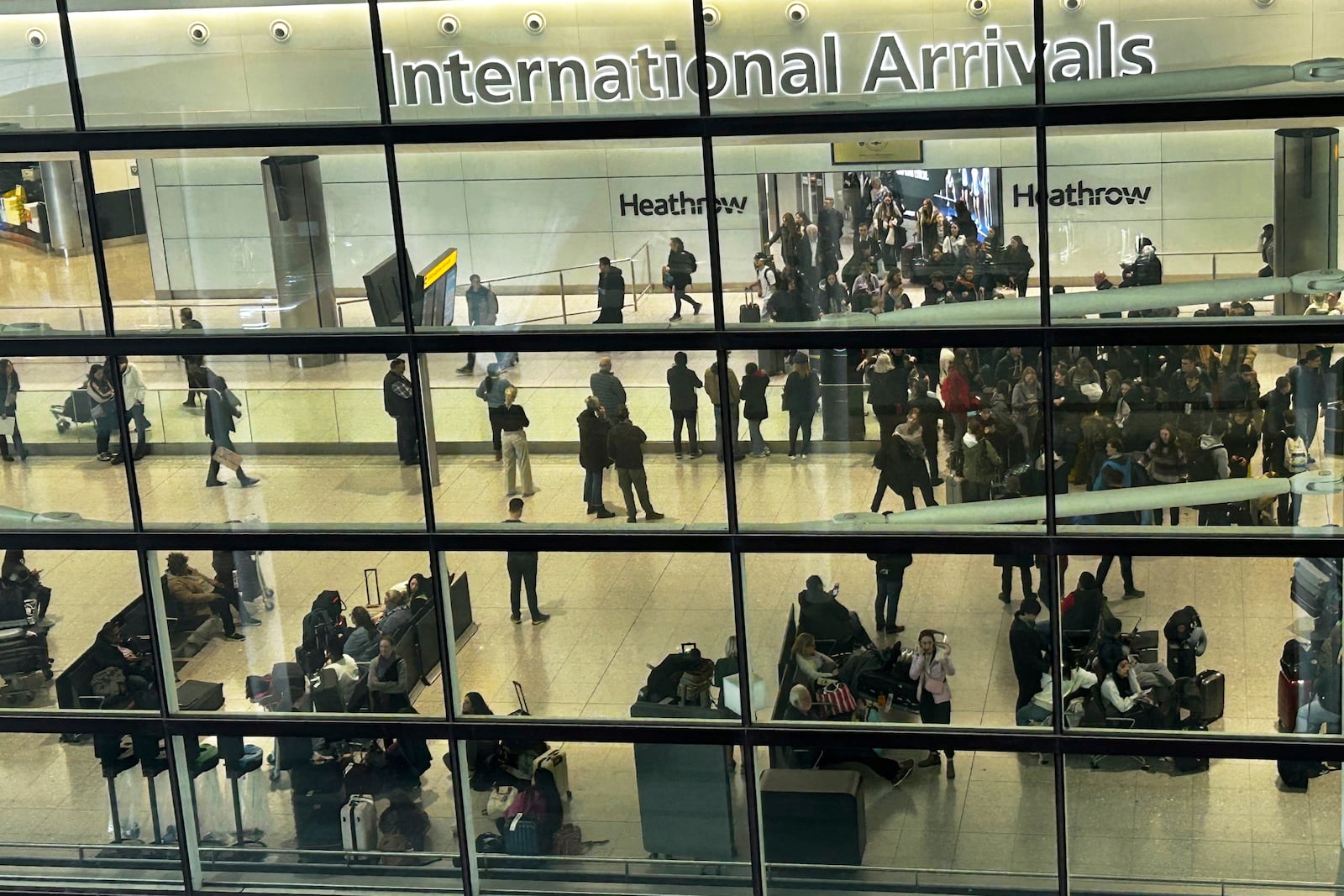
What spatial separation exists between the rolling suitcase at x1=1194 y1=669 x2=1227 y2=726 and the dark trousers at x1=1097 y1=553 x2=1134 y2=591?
84 centimetres

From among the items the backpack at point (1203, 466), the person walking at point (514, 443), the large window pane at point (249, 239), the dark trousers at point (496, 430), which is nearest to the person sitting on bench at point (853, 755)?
the person walking at point (514, 443)

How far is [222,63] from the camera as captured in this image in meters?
13.2

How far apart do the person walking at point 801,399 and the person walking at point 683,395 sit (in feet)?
2.16

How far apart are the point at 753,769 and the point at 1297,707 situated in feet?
13.4

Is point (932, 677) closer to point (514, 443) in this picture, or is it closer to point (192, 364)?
point (514, 443)

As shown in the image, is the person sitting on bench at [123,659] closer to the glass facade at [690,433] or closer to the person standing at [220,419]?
the glass facade at [690,433]

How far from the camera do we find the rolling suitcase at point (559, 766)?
14.2 meters

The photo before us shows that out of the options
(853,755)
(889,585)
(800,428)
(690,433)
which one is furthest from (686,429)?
(853,755)

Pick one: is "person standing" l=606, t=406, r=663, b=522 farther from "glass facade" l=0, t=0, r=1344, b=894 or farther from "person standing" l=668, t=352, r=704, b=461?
"person standing" l=668, t=352, r=704, b=461

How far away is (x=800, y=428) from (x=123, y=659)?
5.88 m

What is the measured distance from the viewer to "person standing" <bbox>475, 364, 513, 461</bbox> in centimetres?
1344

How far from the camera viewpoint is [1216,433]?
1274cm

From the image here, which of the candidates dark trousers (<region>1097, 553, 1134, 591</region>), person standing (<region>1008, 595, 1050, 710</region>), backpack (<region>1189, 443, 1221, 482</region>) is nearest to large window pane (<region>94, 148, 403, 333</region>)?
person standing (<region>1008, 595, 1050, 710</region>)

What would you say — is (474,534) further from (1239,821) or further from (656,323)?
(1239,821)
